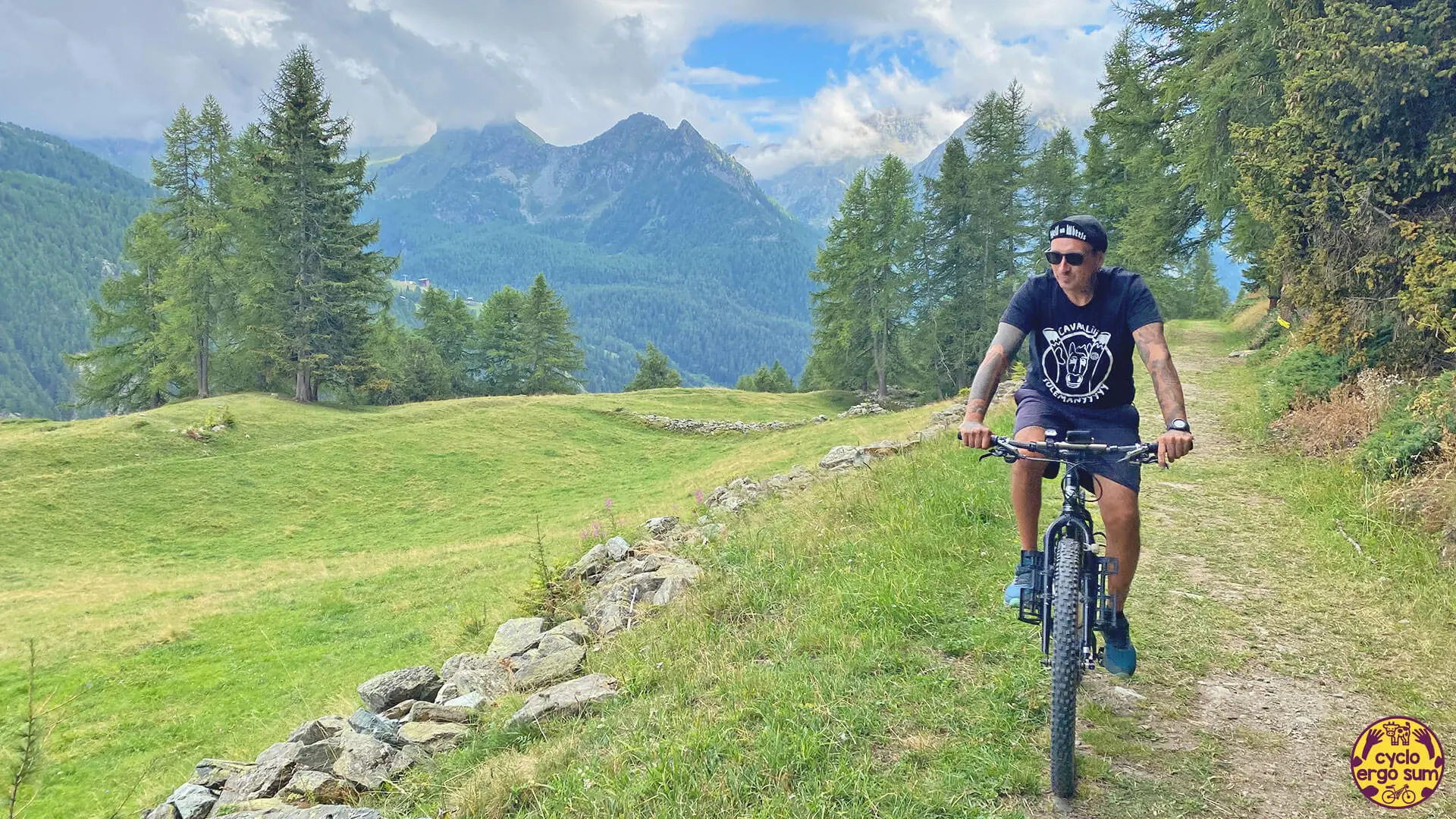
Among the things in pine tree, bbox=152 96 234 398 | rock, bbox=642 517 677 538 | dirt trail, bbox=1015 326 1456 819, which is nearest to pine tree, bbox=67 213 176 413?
pine tree, bbox=152 96 234 398

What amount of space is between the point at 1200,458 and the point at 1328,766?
8.69 metres

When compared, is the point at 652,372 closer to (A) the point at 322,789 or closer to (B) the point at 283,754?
(B) the point at 283,754

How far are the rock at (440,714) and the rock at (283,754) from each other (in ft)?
2.77

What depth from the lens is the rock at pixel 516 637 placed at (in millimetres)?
7603

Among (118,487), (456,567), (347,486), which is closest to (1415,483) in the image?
(456,567)

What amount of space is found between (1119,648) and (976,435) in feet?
5.69

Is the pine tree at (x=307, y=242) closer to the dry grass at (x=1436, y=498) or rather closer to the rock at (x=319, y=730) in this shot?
the rock at (x=319, y=730)

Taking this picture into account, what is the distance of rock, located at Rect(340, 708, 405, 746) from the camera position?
562 centimetres

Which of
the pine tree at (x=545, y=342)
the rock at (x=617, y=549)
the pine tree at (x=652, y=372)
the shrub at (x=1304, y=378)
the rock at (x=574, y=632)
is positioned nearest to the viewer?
the rock at (x=574, y=632)

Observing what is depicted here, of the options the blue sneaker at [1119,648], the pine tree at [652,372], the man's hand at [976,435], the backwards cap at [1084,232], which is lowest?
the blue sneaker at [1119,648]

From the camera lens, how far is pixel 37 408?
188 m

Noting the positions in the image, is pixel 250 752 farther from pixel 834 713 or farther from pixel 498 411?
pixel 498 411

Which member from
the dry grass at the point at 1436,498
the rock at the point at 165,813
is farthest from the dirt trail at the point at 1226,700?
the rock at the point at 165,813

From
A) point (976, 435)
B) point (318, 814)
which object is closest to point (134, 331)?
point (318, 814)
